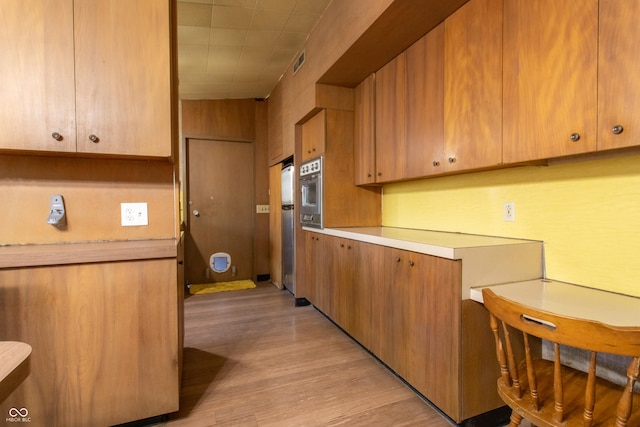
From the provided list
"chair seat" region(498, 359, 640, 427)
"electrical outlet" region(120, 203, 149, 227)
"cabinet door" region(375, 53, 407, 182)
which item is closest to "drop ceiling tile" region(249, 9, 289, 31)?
"cabinet door" region(375, 53, 407, 182)

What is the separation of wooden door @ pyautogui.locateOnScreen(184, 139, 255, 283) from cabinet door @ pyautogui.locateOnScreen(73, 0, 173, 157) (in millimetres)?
2921

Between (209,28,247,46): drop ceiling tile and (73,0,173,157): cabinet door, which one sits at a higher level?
(209,28,247,46): drop ceiling tile

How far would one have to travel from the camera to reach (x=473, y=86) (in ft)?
5.62

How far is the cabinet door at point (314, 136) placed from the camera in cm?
294

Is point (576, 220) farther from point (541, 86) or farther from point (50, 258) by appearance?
point (50, 258)

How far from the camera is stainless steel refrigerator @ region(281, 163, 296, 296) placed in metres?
3.66

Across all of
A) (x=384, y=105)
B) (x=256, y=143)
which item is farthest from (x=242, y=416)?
(x=256, y=143)

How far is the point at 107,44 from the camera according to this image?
1.47 meters

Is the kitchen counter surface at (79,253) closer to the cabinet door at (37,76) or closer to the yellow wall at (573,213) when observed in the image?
the cabinet door at (37,76)

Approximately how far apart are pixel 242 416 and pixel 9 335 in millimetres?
1115

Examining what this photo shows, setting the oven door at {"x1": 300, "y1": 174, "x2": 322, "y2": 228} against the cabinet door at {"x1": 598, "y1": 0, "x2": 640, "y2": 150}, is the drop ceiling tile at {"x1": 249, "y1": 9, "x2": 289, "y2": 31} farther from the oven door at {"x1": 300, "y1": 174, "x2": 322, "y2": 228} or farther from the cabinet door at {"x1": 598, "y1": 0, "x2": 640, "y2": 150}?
the cabinet door at {"x1": 598, "y1": 0, "x2": 640, "y2": 150}

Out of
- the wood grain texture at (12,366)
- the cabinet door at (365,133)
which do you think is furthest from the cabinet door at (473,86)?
the wood grain texture at (12,366)

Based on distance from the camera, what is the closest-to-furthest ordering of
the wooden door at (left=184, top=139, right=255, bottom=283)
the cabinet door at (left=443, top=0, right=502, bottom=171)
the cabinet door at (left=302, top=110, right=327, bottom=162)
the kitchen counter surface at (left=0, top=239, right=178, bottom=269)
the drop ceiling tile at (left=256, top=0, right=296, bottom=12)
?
the kitchen counter surface at (left=0, top=239, right=178, bottom=269)
the cabinet door at (left=443, top=0, right=502, bottom=171)
the drop ceiling tile at (left=256, top=0, right=296, bottom=12)
the cabinet door at (left=302, top=110, right=327, bottom=162)
the wooden door at (left=184, top=139, right=255, bottom=283)

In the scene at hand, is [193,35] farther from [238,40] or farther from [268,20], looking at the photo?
[268,20]
